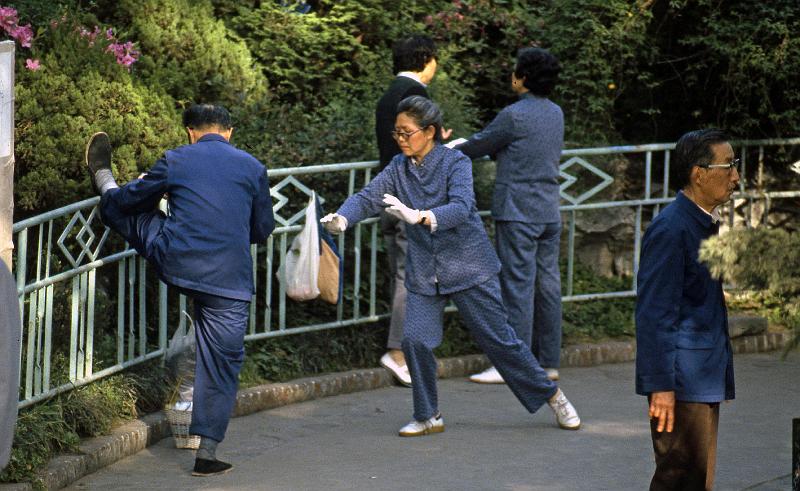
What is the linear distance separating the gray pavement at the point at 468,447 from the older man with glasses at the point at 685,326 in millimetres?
1463

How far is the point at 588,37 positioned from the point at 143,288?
14.9 feet

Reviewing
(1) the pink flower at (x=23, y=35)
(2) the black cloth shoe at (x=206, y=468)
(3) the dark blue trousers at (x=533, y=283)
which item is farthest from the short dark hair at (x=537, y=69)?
(2) the black cloth shoe at (x=206, y=468)

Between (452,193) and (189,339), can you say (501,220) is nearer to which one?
(452,193)

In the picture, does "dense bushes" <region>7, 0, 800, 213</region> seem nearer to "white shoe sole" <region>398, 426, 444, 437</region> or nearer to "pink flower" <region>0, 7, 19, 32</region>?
"pink flower" <region>0, 7, 19, 32</region>

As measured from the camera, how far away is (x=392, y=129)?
8.63m

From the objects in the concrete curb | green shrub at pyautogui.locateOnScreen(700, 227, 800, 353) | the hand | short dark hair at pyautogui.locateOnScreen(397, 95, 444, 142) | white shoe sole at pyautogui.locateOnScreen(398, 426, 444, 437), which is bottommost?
white shoe sole at pyautogui.locateOnScreen(398, 426, 444, 437)

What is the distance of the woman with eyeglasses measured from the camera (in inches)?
295

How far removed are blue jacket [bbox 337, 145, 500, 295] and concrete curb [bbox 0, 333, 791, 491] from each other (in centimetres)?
119

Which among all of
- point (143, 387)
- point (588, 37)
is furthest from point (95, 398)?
point (588, 37)

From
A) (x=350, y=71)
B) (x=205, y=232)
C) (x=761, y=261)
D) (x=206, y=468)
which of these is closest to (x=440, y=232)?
(x=205, y=232)

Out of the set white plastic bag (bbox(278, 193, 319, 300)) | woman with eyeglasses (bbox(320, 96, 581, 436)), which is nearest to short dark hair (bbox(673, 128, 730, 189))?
woman with eyeglasses (bbox(320, 96, 581, 436))

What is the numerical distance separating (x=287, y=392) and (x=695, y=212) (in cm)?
362

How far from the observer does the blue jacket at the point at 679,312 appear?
516 centimetres

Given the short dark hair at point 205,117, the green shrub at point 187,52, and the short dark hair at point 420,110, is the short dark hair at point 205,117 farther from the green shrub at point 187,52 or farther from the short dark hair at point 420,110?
the green shrub at point 187,52
